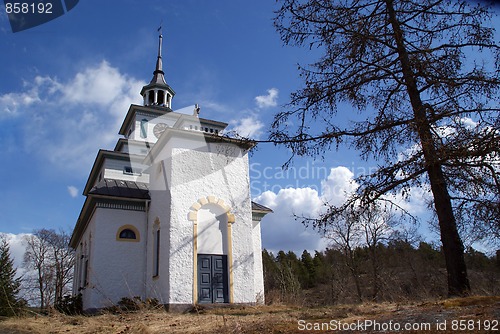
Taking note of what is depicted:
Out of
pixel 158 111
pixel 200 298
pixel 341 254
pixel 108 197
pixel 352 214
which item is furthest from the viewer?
pixel 341 254

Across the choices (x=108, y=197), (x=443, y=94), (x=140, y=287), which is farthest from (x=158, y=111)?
(x=443, y=94)

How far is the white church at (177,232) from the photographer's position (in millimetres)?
14656

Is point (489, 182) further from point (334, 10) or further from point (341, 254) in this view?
point (341, 254)

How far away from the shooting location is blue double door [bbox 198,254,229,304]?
1451 cm

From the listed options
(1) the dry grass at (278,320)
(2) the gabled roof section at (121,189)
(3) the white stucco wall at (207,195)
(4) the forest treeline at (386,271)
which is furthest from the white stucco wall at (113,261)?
(4) the forest treeline at (386,271)

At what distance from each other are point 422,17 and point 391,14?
0.60 meters

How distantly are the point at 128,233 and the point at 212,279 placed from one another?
4.42m

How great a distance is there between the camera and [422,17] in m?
7.83

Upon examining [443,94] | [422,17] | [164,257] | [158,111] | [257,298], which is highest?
[158,111]

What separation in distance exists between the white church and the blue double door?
1.4 inches

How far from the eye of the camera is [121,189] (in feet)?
58.4

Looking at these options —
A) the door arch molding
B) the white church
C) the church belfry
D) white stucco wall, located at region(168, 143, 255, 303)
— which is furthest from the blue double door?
the church belfry

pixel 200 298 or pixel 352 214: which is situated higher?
pixel 352 214

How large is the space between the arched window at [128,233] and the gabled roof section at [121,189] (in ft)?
4.35
